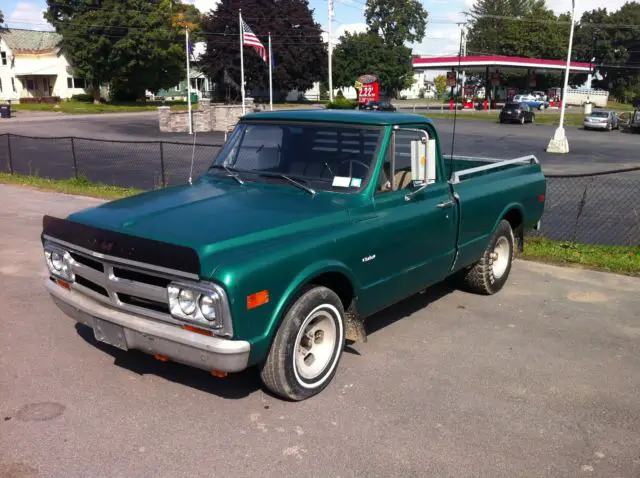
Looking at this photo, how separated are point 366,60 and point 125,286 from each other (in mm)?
82612

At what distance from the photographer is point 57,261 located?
4375 millimetres

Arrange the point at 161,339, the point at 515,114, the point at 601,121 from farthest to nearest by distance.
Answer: the point at 515,114 < the point at 601,121 < the point at 161,339

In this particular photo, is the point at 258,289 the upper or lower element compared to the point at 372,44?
lower

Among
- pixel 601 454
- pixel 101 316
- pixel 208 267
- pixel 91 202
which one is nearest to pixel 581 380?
pixel 601 454

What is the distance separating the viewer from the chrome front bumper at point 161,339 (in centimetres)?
353

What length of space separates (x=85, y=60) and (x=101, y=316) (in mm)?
62264

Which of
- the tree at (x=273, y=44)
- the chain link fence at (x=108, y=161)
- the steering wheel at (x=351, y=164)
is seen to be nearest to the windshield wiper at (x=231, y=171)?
the steering wheel at (x=351, y=164)

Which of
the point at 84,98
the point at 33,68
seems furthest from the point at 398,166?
the point at 33,68

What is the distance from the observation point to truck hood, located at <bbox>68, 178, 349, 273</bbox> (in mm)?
3730

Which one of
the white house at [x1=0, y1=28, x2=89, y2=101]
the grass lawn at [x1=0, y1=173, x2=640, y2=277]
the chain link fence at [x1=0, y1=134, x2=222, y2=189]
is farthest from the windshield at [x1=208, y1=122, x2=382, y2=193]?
the white house at [x1=0, y1=28, x2=89, y2=101]

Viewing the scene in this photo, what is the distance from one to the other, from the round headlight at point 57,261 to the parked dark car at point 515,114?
146 feet

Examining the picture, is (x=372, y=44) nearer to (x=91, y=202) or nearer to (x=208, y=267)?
(x=91, y=202)

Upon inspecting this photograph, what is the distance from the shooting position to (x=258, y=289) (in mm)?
3588

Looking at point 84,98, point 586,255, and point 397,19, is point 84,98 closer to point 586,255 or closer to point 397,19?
point 397,19
